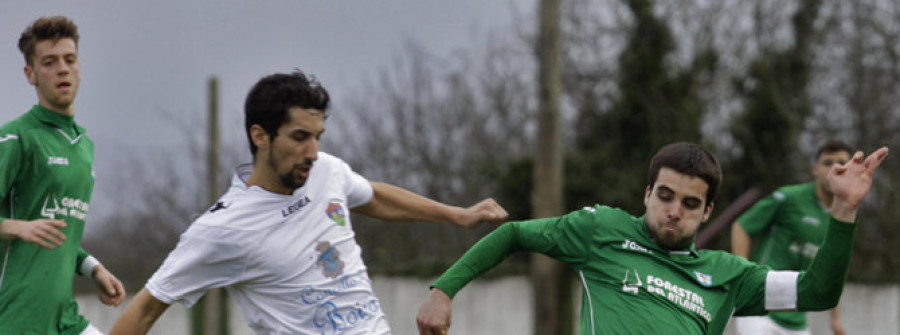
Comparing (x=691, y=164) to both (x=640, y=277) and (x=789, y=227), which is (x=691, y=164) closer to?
(x=640, y=277)

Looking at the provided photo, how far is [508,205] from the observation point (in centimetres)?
1720

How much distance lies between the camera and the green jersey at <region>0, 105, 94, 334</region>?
5.18m

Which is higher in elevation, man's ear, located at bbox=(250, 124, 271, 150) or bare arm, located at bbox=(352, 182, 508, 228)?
man's ear, located at bbox=(250, 124, 271, 150)

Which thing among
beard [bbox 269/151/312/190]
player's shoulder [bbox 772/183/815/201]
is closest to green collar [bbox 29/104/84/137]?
beard [bbox 269/151/312/190]

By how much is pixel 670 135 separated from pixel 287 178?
15.1 metres

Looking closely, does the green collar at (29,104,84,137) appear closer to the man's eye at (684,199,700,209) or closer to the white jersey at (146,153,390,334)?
the white jersey at (146,153,390,334)

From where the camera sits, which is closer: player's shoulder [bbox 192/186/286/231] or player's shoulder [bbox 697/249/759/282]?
player's shoulder [bbox 192/186/286/231]

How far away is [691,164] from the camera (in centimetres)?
471

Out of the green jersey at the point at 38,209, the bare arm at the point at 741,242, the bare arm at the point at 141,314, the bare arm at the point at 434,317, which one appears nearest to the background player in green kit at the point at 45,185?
the green jersey at the point at 38,209

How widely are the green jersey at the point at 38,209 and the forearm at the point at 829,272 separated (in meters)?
3.11

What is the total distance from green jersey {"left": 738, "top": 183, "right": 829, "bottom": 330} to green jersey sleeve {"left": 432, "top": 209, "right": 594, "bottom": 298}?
11.9ft

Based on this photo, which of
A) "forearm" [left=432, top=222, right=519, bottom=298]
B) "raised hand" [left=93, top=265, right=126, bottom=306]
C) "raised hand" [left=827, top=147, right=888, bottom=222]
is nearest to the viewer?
"raised hand" [left=827, top=147, right=888, bottom=222]

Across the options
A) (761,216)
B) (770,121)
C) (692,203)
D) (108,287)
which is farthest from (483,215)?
(770,121)

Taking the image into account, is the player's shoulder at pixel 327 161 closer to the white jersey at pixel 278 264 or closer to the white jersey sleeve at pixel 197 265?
the white jersey at pixel 278 264
